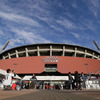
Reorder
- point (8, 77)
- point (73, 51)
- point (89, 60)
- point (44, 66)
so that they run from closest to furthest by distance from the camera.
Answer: point (8, 77), point (44, 66), point (89, 60), point (73, 51)

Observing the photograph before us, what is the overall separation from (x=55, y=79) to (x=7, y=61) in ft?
55.6

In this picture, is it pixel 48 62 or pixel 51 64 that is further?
pixel 51 64

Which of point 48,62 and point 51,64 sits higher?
point 48,62

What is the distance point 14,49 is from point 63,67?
787 inches

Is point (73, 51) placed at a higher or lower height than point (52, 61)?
higher

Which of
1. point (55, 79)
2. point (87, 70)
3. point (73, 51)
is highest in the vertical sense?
point (73, 51)

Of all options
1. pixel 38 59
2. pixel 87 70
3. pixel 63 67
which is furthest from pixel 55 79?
pixel 87 70

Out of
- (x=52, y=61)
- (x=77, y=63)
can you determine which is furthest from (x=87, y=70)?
(x=52, y=61)

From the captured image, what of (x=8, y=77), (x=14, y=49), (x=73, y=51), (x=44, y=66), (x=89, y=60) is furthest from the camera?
(x=14, y=49)

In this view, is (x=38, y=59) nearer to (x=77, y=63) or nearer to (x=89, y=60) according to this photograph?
(x=77, y=63)

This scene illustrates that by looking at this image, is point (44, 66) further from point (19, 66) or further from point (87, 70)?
point (87, 70)

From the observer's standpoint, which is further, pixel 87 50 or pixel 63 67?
pixel 87 50

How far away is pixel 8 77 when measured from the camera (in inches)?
274

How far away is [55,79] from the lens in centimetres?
2919
